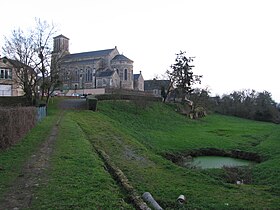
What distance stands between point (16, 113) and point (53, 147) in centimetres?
261

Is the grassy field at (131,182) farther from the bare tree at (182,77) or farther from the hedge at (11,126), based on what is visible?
the bare tree at (182,77)

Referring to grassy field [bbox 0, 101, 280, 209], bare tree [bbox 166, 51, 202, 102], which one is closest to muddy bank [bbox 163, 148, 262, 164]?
grassy field [bbox 0, 101, 280, 209]

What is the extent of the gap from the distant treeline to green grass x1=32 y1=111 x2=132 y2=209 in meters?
48.0

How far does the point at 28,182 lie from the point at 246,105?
69.8 m

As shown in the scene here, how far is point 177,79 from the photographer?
54.4 metres

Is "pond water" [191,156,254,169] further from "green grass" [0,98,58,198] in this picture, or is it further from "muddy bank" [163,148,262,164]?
"green grass" [0,98,58,198]

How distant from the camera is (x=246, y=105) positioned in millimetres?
71125

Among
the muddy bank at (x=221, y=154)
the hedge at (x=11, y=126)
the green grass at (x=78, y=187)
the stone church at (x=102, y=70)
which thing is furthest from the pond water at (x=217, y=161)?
the stone church at (x=102, y=70)

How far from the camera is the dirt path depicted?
21.1 ft

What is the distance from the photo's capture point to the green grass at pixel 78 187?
21.3ft

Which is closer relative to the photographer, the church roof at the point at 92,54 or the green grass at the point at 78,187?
the green grass at the point at 78,187

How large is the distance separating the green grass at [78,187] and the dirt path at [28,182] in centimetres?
23

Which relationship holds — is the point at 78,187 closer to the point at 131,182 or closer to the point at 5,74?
the point at 131,182

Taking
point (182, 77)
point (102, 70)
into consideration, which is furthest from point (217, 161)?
point (102, 70)
